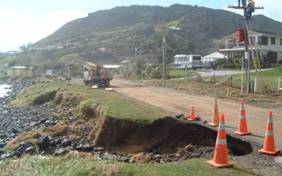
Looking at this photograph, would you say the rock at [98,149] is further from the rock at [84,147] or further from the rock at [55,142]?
the rock at [55,142]

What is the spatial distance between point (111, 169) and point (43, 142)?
7431 millimetres

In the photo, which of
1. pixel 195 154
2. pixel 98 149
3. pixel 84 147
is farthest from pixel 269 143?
pixel 84 147

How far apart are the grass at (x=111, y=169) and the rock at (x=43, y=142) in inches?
211

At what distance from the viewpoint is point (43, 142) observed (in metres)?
16.0

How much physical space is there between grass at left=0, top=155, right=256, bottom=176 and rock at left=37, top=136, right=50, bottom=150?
5370mm

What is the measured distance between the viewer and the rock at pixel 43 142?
620 inches

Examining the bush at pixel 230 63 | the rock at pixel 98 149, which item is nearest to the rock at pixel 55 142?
the rock at pixel 98 149

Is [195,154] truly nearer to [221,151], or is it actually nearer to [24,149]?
[221,151]

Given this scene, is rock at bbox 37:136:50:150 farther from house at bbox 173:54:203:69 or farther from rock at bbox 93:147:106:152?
house at bbox 173:54:203:69

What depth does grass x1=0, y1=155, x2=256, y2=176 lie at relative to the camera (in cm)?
882

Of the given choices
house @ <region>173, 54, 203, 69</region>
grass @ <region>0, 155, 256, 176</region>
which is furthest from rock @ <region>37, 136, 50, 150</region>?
house @ <region>173, 54, 203, 69</region>

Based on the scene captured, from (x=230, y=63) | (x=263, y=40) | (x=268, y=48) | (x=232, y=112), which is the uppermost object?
(x=263, y=40)

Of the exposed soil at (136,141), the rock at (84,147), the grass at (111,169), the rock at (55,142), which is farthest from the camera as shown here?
the rock at (55,142)

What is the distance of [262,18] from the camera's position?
191125 mm
